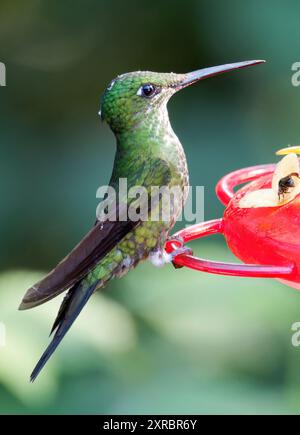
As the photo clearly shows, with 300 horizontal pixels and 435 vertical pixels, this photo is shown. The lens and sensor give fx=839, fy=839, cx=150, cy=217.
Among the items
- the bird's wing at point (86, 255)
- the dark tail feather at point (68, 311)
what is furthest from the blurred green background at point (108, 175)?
the bird's wing at point (86, 255)

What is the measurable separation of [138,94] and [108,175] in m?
2.64

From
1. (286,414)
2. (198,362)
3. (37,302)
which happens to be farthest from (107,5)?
→ (37,302)

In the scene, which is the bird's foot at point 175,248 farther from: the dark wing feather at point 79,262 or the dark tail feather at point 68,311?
the dark tail feather at point 68,311

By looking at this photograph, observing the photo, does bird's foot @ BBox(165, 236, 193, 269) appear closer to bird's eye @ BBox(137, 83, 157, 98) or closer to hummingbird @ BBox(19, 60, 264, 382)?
hummingbird @ BBox(19, 60, 264, 382)

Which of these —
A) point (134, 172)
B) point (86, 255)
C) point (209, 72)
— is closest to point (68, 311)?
point (86, 255)

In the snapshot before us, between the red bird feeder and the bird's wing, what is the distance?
22 centimetres

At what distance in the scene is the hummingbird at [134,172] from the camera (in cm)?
342

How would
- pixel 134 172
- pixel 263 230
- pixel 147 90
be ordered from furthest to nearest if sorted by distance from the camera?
1. pixel 134 172
2. pixel 147 90
3. pixel 263 230

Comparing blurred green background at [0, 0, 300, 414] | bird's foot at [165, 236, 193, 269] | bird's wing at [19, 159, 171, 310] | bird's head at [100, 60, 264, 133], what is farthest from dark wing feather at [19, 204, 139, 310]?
blurred green background at [0, 0, 300, 414]

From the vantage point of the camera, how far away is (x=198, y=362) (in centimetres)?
498

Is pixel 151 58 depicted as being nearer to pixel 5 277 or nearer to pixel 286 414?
pixel 5 277

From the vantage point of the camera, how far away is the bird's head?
344 cm

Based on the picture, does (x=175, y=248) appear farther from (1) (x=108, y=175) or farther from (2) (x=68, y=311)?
(1) (x=108, y=175)

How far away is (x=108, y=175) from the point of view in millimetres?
6102
